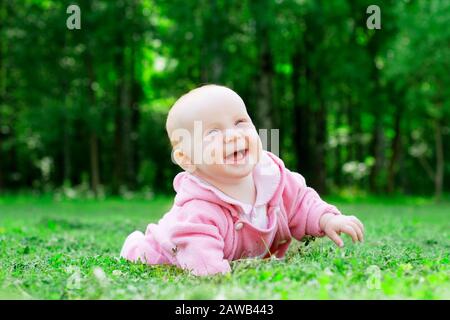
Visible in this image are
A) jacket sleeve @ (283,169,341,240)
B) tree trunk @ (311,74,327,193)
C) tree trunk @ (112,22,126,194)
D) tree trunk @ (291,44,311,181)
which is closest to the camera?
jacket sleeve @ (283,169,341,240)

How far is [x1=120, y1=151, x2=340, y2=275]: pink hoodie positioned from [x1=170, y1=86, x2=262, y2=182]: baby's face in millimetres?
160

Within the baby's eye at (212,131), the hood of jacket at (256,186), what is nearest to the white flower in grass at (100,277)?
the hood of jacket at (256,186)

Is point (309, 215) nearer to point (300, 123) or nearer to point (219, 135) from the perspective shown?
point (219, 135)

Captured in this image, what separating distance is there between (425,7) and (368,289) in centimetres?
1708

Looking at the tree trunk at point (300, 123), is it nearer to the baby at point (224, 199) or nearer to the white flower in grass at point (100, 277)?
the baby at point (224, 199)

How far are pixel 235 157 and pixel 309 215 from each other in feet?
2.09

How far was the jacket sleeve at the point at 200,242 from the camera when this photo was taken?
155 inches

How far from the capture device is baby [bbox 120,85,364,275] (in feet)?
13.8

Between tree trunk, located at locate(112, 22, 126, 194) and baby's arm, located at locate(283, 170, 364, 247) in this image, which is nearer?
baby's arm, located at locate(283, 170, 364, 247)

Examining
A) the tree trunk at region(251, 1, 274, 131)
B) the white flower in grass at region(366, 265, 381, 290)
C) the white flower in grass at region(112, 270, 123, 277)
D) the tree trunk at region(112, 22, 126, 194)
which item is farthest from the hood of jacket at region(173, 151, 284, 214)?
the tree trunk at region(112, 22, 126, 194)

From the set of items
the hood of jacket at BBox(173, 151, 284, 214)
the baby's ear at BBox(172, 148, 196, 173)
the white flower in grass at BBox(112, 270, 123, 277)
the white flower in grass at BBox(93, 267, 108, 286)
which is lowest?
the white flower in grass at BBox(112, 270, 123, 277)

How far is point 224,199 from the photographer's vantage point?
4.25 m

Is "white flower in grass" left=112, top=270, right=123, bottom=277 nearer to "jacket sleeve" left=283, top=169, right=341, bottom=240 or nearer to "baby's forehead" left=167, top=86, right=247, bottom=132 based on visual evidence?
"baby's forehead" left=167, top=86, right=247, bottom=132
